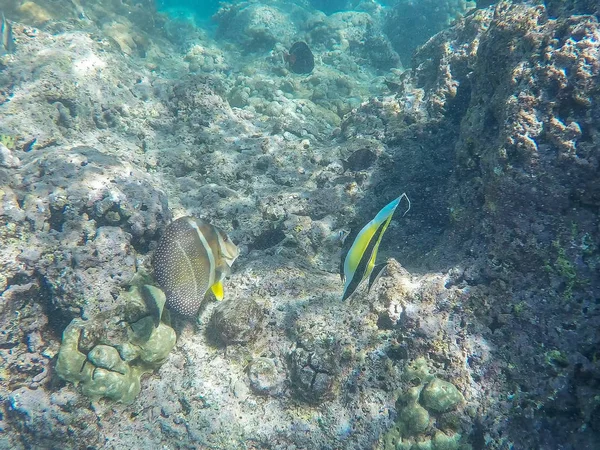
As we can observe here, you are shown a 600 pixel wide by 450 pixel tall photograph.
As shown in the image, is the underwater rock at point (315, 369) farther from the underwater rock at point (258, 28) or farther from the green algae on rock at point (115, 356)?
the underwater rock at point (258, 28)

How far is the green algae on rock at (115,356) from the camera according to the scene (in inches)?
109

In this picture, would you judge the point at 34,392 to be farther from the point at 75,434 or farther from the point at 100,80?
the point at 100,80

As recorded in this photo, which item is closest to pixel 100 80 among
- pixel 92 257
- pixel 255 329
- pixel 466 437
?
pixel 92 257

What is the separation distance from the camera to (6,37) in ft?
→ 18.5

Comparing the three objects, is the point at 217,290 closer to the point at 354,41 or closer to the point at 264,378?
the point at 264,378

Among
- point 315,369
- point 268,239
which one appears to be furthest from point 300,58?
point 315,369

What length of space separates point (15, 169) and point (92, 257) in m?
1.64

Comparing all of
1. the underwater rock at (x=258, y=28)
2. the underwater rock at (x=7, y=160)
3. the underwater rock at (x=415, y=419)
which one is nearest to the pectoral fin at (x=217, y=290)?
the underwater rock at (x=415, y=419)

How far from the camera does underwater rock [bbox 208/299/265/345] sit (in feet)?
9.82

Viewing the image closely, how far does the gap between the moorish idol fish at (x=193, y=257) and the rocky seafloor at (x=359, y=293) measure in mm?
519

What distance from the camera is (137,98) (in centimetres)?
608

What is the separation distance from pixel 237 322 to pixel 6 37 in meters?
6.76

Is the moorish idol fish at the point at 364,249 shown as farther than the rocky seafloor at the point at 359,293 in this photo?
No

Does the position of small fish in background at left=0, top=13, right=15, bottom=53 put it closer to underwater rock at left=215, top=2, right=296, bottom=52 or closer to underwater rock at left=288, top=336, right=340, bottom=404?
underwater rock at left=288, top=336, right=340, bottom=404
